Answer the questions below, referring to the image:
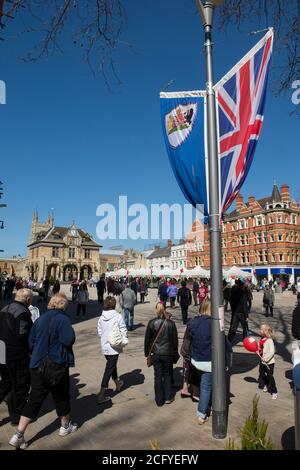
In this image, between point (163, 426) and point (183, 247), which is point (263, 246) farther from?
point (163, 426)

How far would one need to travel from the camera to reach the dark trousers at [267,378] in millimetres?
6141

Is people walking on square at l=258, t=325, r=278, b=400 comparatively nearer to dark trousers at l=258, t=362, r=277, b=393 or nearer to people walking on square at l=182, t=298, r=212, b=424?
dark trousers at l=258, t=362, r=277, b=393

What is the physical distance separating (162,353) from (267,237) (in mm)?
54268

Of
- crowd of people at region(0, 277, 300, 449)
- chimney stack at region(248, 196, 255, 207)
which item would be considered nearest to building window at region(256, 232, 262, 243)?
chimney stack at region(248, 196, 255, 207)

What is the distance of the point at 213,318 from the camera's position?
4531 millimetres

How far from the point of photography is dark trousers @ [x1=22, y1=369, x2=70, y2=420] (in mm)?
4359

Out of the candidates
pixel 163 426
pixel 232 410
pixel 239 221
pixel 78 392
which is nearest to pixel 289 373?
pixel 232 410

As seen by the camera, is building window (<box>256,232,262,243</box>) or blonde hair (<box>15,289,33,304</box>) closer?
blonde hair (<box>15,289,33,304</box>)

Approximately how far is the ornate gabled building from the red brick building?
3046cm

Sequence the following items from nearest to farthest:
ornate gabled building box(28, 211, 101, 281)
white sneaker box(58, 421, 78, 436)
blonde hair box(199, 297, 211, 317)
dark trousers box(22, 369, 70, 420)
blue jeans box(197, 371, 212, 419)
Result: dark trousers box(22, 369, 70, 420)
white sneaker box(58, 421, 78, 436)
blue jeans box(197, 371, 212, 419)
blonde hair box(199, 297, 211, 317)
ornate gabled building box(28, 211, 101, 281)

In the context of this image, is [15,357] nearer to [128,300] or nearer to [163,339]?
[163,339]

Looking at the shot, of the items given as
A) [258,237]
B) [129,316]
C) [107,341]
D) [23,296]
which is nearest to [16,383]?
[23,296]
